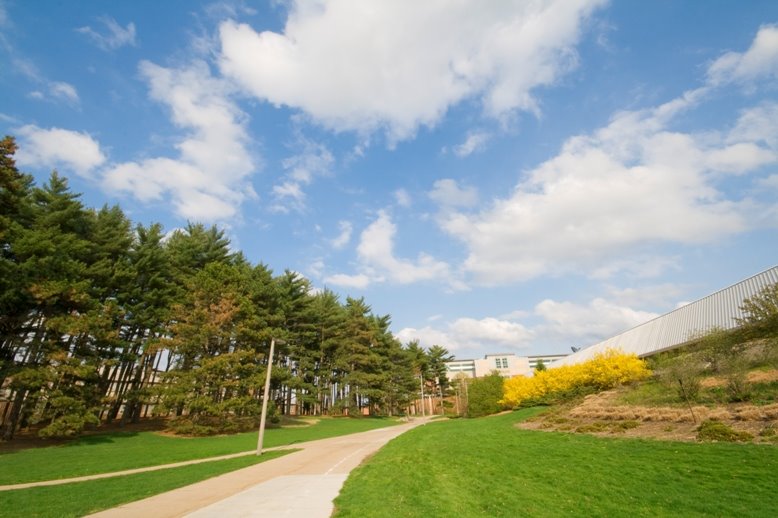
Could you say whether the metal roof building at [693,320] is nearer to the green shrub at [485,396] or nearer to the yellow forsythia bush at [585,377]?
the yellow forsythia bush at [585,377]

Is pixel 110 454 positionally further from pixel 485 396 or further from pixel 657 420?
pixel 485 396

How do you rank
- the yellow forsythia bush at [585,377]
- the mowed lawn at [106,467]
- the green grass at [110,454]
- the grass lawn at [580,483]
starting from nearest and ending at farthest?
1. the grass lawn at [580,483]
2. the mowed lawn at [106,467]
3. the green grass at [110,454]
4. the yellow forsythia bush at [585,377]

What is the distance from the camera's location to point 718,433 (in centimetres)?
1327

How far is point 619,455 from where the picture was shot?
13.3m

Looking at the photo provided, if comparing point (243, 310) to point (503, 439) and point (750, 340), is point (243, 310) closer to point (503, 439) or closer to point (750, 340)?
point (503, 439)

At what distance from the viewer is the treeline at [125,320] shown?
25.1m

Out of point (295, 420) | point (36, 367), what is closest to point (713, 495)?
point (36, 367)

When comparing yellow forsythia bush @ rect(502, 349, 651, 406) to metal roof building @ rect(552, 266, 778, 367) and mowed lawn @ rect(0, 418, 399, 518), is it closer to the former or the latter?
metal roof building @ rect(552, 266, 778, 367)

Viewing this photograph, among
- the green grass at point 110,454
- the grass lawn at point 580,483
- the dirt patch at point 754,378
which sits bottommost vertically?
the grass lawn at point 580,483

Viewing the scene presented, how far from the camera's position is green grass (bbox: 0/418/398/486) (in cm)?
1650

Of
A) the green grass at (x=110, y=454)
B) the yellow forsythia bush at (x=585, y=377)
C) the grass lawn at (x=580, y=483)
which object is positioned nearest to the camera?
the grass lawn at (x=580, y=483)

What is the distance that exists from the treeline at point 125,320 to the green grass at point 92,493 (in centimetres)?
1585

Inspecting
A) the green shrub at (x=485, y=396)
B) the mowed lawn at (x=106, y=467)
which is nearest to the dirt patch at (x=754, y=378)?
the green shrub at (x=485, y=396)

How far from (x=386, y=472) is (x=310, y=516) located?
19.8 ft
